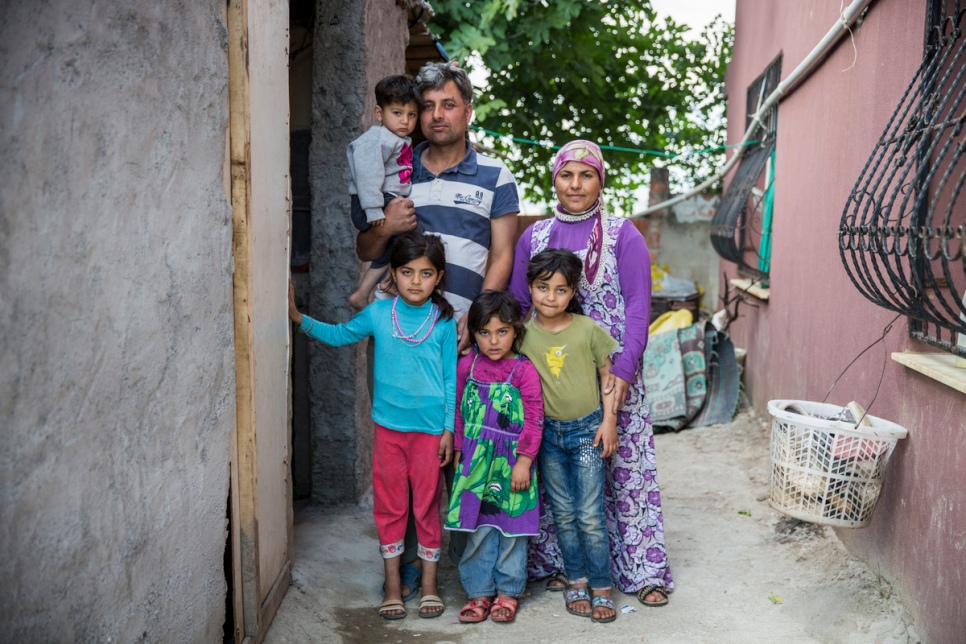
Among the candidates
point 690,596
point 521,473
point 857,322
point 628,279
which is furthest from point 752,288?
point 521,473

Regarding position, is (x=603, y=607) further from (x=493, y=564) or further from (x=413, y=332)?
(x=413, y=332)

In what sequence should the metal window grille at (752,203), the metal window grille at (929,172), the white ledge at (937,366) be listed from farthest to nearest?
the metal window grille at (752,203) → the metal window grille at (929,172) → the white ledge at (937,366)

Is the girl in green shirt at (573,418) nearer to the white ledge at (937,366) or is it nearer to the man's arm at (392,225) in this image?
the man's arm at (392,225)

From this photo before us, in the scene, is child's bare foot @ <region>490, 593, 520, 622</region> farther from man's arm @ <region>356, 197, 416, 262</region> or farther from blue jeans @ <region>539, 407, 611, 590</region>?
man's arm @ <region>356, 197, 416, 262</region>

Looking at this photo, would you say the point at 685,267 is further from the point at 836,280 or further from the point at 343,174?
the point at 343,174

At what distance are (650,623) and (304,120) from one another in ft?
9.14

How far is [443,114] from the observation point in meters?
3.09

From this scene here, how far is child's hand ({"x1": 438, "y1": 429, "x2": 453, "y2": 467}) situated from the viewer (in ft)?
10.1

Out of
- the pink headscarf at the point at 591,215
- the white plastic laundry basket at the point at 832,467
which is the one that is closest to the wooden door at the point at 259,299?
the pink headscarf at the point at 591,215

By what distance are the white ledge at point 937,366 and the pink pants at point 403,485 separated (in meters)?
1.61

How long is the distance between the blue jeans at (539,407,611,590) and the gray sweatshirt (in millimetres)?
990

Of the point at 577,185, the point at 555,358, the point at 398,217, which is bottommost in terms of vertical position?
the point at 555,358

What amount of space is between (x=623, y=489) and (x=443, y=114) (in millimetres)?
1547

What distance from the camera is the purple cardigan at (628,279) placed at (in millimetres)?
3098
